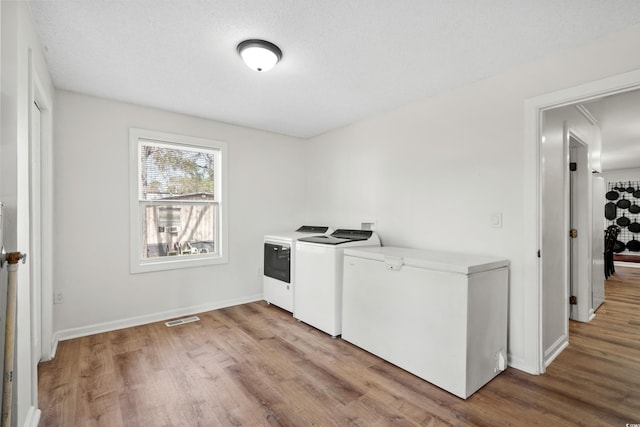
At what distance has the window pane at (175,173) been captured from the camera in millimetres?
3334

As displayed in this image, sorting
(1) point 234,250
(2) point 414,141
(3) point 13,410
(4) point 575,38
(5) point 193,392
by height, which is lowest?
(5) point 193,392

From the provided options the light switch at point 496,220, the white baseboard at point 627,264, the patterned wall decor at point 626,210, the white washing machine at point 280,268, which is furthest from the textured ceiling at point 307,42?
the patterned wall decor at point 626,210

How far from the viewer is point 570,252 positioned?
3.39m

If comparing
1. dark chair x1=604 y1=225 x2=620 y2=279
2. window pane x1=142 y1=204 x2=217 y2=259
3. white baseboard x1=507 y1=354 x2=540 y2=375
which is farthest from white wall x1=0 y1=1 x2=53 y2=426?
dark chair x1=604 y1=225 x2=620 y2=279

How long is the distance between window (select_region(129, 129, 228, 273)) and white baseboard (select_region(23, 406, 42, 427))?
5.21 ft

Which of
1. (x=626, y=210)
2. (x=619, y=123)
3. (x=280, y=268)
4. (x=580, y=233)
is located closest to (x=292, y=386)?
(x=280, y=268)

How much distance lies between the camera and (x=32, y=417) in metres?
1.65

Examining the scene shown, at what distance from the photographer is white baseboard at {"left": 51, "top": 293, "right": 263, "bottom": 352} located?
9.27 feet

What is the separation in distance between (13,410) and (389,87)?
10.3ft

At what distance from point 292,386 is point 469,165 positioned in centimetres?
226

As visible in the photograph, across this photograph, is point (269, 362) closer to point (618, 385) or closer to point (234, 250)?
point (234, 250)

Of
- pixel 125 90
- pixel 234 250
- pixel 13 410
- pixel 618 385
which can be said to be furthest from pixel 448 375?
pixel 125 90

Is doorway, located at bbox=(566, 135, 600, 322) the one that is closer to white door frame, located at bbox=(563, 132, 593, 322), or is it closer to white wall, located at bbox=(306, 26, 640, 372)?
white door frame, located at bbox=(563, 132, 593, 322)

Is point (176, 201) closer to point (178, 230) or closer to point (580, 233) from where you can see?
point (178, 230)
